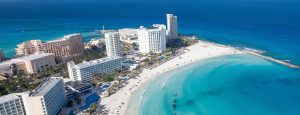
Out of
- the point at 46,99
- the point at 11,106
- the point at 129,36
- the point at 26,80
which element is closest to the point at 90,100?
the point at 46,99

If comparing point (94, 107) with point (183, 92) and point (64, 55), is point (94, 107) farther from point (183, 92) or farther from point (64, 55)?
point (64, 55)

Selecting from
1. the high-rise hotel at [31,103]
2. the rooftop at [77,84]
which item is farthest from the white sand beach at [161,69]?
the high-rise hotel at [31,103]

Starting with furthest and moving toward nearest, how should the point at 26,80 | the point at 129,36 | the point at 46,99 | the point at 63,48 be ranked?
the point at 129,36 < the point at 63,48 < the point at 26,80 < the point at 46,99

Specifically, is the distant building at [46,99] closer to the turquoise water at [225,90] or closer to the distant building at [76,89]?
the distant building at [76,89]

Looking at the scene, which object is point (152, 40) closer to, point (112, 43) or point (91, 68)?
point (112, 43)

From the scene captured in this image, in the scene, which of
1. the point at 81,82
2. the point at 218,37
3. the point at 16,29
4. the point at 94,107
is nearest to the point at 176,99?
the point at 94,107

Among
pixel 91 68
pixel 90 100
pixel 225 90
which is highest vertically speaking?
pixel 91 68
